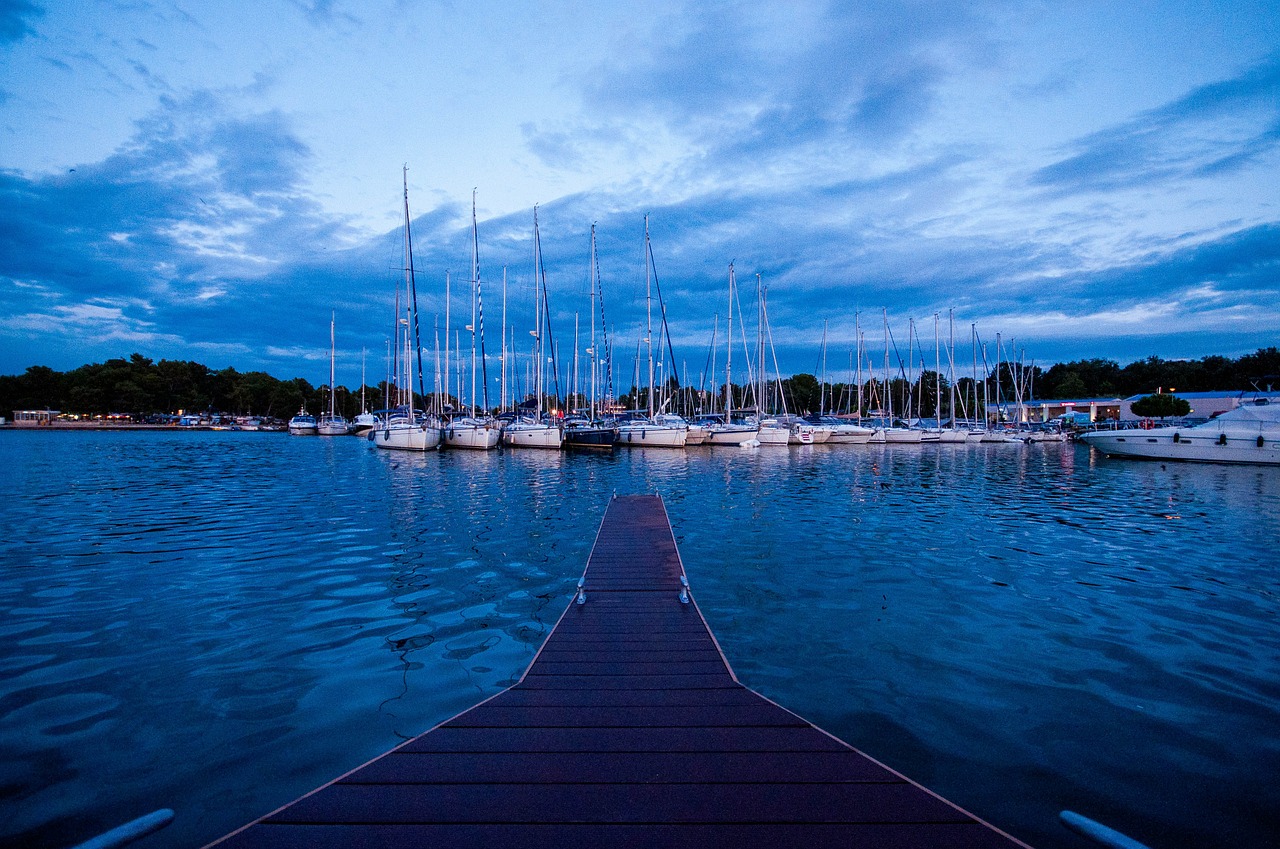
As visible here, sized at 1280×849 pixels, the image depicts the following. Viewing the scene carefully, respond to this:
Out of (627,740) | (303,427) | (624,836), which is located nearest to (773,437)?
(627,740)

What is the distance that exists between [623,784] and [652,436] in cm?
4917

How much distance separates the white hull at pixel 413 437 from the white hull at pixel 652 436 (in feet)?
50.7

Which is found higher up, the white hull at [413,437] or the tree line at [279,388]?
the tree line at [279,388]

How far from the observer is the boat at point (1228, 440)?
36.7 metres

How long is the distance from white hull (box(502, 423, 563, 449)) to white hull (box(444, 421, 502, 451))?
4.07 feet

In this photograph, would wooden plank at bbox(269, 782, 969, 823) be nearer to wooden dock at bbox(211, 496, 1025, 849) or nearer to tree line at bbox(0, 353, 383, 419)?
wooden dock at bbox(211, 496, 1025, 849)

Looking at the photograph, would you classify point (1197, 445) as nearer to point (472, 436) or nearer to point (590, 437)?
point (590, 437)

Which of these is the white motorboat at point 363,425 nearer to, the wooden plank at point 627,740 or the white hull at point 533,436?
the white hull at point 533,436

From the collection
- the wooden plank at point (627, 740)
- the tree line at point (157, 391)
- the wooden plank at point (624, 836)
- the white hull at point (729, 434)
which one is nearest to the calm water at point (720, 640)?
the wooden plank at point (627, 740)

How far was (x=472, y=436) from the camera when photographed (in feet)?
161

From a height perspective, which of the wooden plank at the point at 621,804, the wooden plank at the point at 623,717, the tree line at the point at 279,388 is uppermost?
the tree line at the point at 279,388

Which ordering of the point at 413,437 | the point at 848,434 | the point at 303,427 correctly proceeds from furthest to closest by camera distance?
the point at 303,427 < the point at 848,434 < the point at 413,437

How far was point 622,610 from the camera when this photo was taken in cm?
844

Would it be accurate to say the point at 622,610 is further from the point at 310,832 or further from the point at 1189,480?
the point at 1189,480
